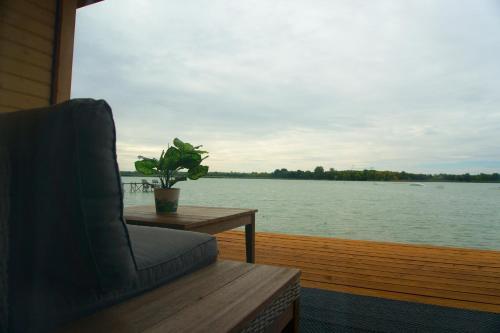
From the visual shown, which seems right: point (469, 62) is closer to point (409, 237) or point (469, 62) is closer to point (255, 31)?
point (409, 237)

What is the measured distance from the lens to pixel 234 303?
0.73m

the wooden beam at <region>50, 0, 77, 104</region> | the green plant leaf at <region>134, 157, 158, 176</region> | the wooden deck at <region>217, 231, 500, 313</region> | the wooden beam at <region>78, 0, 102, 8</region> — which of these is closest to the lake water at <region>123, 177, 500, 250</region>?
→ the green plant leaf at <region>134, 157, 158, 176</region>

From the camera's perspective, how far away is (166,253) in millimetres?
938

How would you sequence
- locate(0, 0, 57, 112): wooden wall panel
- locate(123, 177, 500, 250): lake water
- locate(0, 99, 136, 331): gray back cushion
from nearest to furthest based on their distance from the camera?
locate(0, 99, 136, 331): gray back cushion → locate(0, 0, 57, 112): wooden wall panel → locate(123, 177, 500, 250): lake water

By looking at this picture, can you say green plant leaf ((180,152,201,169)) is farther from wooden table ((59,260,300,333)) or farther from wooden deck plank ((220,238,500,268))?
wooden deck plank ((220,238,500,268))

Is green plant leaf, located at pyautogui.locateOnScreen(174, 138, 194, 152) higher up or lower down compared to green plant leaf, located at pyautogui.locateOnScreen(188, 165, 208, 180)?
higher up

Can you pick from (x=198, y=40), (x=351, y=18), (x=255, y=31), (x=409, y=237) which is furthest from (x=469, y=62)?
(x=198, y=40)

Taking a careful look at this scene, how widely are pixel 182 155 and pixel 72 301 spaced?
1.34 metres

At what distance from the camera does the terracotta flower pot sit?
198 cm

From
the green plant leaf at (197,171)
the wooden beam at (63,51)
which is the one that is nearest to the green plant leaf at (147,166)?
the green plant leaf at (197,171)

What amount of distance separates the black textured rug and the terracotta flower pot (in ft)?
3.46

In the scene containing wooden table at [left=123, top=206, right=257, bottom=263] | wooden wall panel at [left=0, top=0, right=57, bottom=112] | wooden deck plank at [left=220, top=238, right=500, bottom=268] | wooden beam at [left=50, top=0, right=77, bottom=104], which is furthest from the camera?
wooden deck plank at [left=220, top=238, right=500, bottom=268]

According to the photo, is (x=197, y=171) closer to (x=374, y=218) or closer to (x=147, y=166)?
(x=147, y=166)

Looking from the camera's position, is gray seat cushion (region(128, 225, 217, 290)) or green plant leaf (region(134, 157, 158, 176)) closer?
gray seat cushion (region(128, 225, 217, 290))
